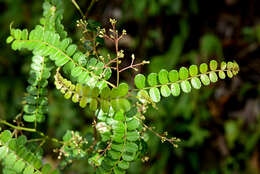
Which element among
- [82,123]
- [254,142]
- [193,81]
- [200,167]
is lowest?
[193,81]

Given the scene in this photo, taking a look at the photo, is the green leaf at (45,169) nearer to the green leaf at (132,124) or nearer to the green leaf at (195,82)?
the green leaf at (132,124)

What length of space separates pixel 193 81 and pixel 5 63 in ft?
6.76

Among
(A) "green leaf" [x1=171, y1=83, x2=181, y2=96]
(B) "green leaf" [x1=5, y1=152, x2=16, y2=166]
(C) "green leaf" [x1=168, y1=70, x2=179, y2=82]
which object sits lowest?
(B) "green leaf" [x1=5, y1=152, x2=16, y2=166]

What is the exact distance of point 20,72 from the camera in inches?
95.3

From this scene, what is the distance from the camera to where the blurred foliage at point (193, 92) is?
206cm

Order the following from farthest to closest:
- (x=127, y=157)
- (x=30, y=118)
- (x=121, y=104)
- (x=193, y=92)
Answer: (x=193, y=92)
(x=30, y=118)
(x=127, y=157)
(x=121, y=104)

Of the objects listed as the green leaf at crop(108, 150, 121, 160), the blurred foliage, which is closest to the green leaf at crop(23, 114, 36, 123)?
the green leaf at crop(108, 150, 121, 160)

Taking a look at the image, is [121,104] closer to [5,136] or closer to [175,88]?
[175,88]

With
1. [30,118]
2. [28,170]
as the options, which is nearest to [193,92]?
[30,118]

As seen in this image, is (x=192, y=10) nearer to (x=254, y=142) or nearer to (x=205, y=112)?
(x=205, y=112)

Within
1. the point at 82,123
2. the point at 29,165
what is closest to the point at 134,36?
the point at 82,123

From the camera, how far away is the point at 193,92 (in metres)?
2.07

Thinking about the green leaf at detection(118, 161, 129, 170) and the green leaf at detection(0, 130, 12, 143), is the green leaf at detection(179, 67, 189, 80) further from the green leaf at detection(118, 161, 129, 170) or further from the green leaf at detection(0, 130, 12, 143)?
the green leaf at detection(0, 130, 12, 143)

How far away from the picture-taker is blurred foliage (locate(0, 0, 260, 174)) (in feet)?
6.77
